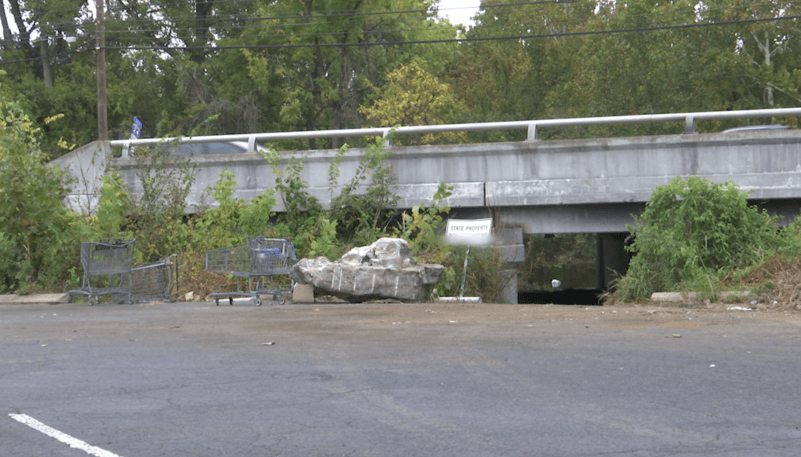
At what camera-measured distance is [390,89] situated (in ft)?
123

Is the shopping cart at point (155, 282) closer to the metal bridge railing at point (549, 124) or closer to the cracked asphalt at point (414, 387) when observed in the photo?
the metal bridge railing at point (549, 124)

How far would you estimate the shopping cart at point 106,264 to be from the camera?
1474 centimetres

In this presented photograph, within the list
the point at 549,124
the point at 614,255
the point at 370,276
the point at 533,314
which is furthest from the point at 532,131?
the point at 614,255

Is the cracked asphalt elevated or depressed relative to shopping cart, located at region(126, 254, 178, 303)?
depressed

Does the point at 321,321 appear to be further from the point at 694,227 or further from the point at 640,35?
the point at 640,35

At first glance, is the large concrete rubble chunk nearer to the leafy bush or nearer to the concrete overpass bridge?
the concrete overpass bridge

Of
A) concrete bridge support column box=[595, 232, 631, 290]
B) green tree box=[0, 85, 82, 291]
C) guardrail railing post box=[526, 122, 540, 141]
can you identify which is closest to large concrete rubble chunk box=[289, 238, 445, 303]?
guardrail railing post box=[526, 122, 540, 141]

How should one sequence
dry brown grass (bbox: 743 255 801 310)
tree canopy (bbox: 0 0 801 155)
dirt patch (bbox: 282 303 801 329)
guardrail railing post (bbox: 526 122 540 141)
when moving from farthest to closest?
tree canopy (bbox: 0 0 801 155), guardrail railing post (bbox: 526 122 540 141), dry brown grass (bbox: 743 255 801 310), dirt patch (bbox: 282 303 801 329)

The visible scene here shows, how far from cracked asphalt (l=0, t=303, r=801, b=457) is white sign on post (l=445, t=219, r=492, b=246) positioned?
191 inches

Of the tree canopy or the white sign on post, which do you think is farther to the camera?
the tree canopy

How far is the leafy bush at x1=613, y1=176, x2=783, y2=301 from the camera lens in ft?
44.7

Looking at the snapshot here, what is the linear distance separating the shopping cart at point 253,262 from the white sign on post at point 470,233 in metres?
2.91

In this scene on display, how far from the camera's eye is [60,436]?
5086mm

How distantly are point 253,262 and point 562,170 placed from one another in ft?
19.6
